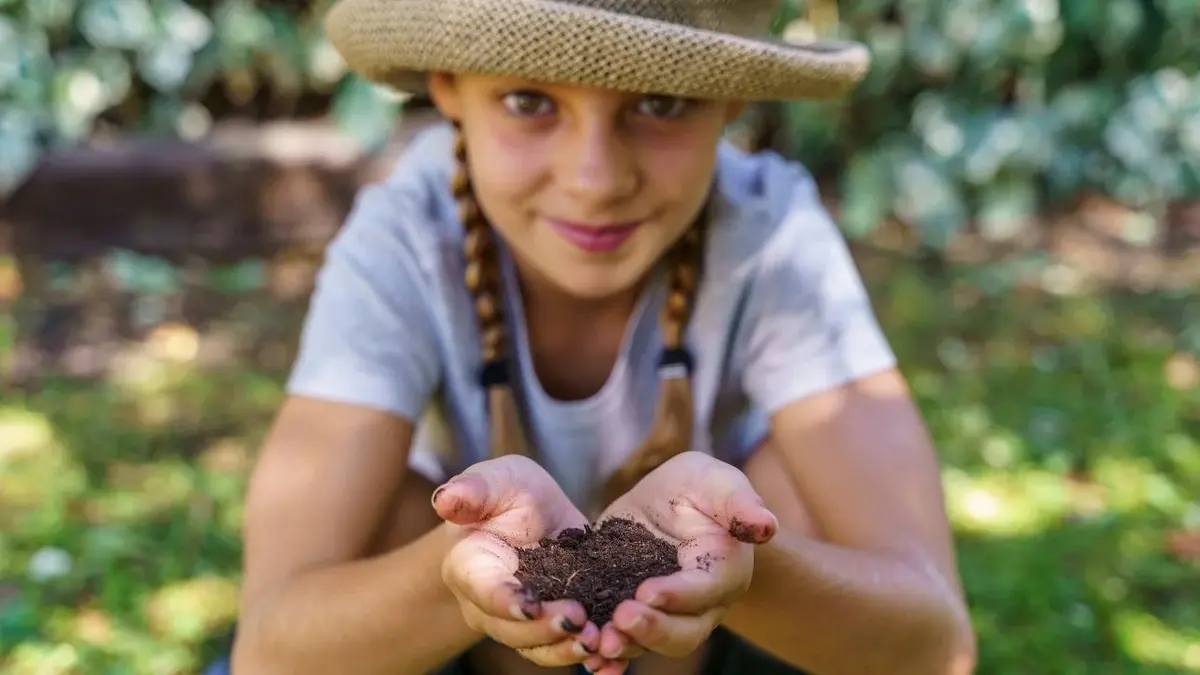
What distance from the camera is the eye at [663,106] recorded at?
1427 mm

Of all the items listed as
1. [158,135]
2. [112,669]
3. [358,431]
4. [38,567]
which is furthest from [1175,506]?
[158,135]

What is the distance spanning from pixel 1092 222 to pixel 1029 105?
20.5 inches

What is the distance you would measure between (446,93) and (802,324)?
588 millimetres

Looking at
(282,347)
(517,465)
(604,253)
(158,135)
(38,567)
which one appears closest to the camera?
(517,465)

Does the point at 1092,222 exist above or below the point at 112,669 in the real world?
below

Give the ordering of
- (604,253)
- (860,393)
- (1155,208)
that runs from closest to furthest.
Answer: (604,253), (860,393), (1155,208)

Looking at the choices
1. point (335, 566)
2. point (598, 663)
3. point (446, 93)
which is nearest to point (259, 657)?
point (335, 566)

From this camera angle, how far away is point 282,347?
3188 mm

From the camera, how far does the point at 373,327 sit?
5.18 ft

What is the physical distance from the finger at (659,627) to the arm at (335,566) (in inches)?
11.7

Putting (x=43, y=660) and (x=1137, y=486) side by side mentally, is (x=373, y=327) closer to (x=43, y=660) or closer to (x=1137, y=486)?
(x=43, y=660)

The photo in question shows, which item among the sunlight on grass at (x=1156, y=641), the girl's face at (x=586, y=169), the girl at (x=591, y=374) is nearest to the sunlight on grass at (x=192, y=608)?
the girl at (x=591, y=374)

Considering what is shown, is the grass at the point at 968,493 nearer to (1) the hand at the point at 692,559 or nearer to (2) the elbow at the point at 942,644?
(2) the elbow at the point at 942,644

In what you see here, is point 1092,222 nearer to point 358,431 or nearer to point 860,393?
point 860,393
